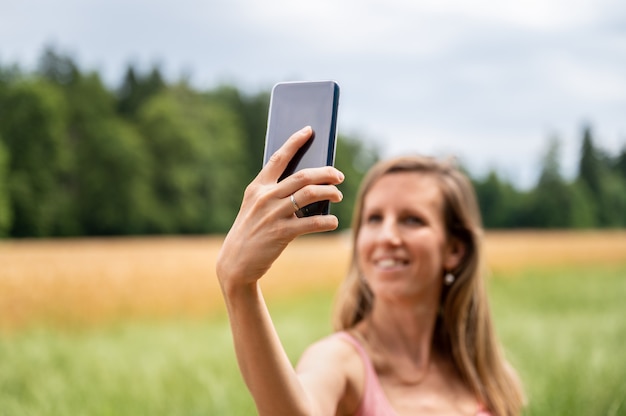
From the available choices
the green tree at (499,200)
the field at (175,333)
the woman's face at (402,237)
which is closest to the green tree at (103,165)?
the field at (175,333)

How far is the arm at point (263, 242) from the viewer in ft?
3.80

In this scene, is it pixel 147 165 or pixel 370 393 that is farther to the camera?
pixel 147 165

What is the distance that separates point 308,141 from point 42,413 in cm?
331

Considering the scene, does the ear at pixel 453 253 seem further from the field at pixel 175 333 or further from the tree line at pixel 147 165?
the tree line at pixel 147 165

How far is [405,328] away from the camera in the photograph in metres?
2.33

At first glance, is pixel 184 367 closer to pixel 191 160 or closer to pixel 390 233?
pixel 390 233

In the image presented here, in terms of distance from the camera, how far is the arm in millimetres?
1157

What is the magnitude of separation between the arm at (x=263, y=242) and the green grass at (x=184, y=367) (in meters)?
2.48

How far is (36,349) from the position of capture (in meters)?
5.94

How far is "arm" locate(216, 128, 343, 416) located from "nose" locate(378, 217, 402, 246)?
36.2 inches

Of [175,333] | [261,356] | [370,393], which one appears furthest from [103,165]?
[261,356]

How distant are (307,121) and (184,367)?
13.1 ft

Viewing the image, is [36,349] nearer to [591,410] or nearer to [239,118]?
[591,410]

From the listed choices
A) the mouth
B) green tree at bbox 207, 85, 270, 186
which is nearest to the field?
the mouth
